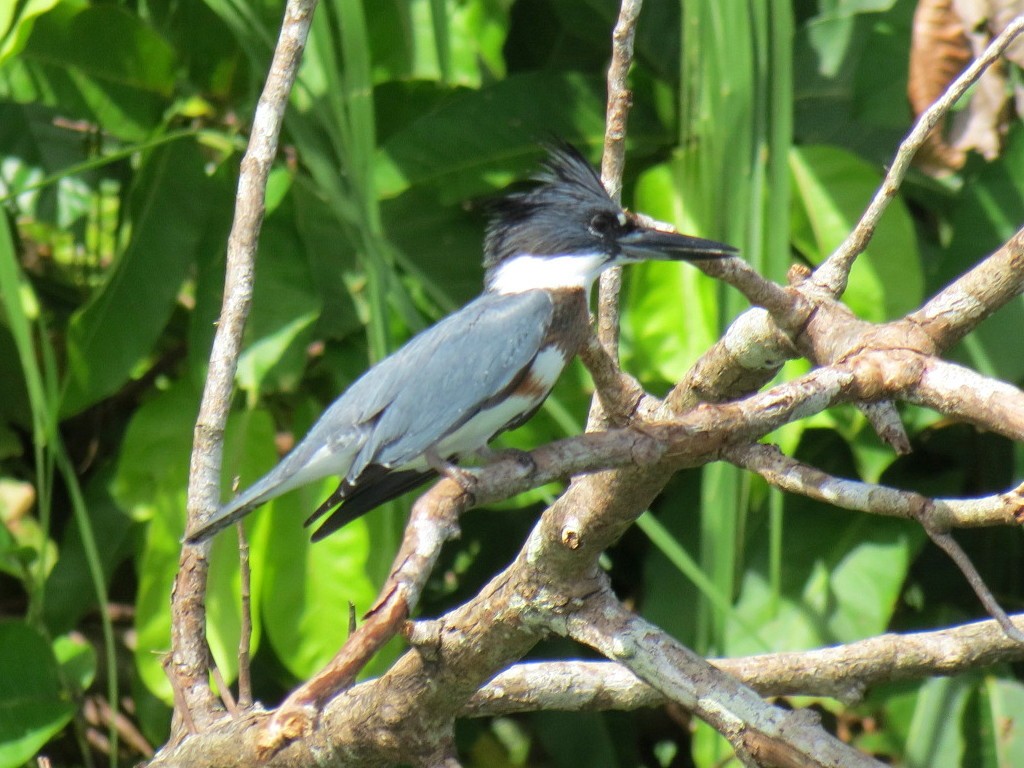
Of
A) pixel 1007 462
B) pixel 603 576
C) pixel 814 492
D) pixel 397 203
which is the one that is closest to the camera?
pixel 814 492

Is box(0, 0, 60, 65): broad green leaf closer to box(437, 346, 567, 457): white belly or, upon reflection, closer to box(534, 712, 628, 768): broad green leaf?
box(437, 346, 567, 457): white belly

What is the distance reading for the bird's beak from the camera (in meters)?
1.62

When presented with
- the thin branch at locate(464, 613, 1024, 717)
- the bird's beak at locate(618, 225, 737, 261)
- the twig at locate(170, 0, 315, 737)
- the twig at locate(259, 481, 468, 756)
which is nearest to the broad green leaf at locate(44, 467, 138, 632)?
the twig at locate(170, 0, 315, 737)

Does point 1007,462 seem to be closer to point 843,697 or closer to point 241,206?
point 843,697

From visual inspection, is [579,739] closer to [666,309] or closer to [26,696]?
[666,309]

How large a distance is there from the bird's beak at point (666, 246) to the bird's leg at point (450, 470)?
42cm

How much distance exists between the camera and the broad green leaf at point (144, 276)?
2.19 metres

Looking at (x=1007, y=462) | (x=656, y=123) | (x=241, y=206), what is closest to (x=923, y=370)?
(x=241, y=206)

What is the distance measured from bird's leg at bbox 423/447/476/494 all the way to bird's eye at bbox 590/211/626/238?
→ 0.53 metres

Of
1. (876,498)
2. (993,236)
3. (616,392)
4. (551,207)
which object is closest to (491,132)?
(551,207)

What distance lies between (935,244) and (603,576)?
4.83ft

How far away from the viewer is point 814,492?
131 cm

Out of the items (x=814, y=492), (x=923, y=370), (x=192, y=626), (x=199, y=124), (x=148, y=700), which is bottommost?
(x=148, y=700)

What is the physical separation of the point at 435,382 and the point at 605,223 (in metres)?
0.47
